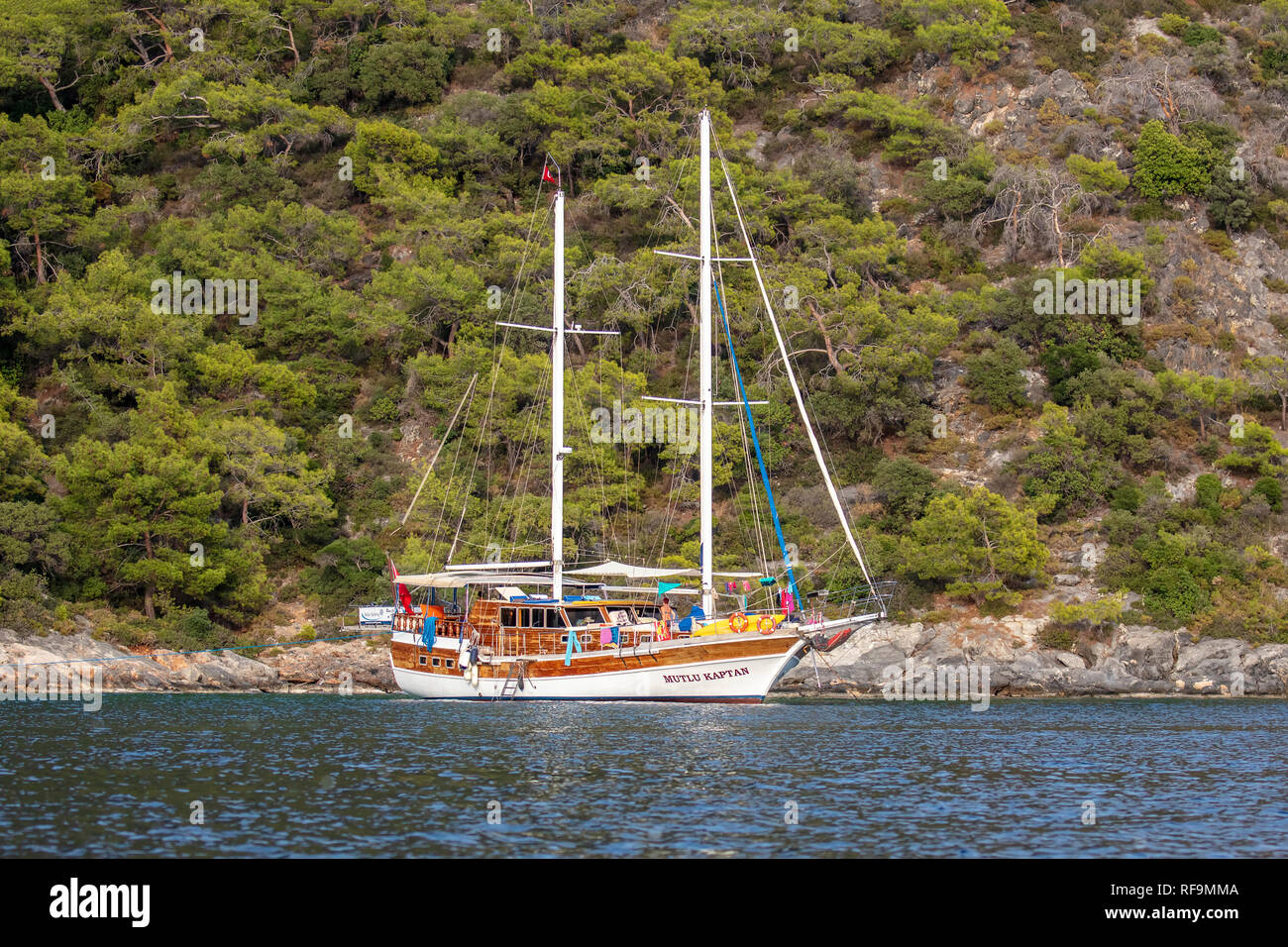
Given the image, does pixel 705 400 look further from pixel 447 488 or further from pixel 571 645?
pixel 447 488

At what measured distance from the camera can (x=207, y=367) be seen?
210ft

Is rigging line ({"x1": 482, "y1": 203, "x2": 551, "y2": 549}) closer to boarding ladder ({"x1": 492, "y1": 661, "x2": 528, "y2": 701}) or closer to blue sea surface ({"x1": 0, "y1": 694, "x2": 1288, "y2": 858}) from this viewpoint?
boarding ladder ({"x1": 492, "y1": 661, "x2": 528, "y2": 701})

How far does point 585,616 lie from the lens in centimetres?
4203

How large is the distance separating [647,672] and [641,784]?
631 inches

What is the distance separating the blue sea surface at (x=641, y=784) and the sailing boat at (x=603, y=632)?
7.11ft

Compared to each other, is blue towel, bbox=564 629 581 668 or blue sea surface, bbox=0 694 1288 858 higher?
blue towel, bbox=564 629 581 668

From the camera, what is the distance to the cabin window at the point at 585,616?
41.9 meters

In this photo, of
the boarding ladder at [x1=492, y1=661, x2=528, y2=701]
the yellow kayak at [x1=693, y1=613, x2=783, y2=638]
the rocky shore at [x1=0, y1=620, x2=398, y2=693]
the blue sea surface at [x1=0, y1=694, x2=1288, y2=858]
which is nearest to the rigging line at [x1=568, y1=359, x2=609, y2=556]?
the rocky shore at [x1=0, y1=620, x2=398, y2=693]

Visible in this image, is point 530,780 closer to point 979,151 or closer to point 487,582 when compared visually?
point 487,582

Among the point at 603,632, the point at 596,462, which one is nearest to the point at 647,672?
the point at 603,632

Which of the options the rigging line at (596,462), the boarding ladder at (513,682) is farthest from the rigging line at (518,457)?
the boarding ladder at (513,682)

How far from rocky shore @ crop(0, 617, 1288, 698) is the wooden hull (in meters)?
7.59

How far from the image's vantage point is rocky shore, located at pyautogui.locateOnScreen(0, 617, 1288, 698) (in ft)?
157

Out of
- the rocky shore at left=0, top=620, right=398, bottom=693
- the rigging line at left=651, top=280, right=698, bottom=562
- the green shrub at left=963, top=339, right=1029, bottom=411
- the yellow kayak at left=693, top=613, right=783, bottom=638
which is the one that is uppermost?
the green shrub at left=963, top=339, right=1029, bottom=411
